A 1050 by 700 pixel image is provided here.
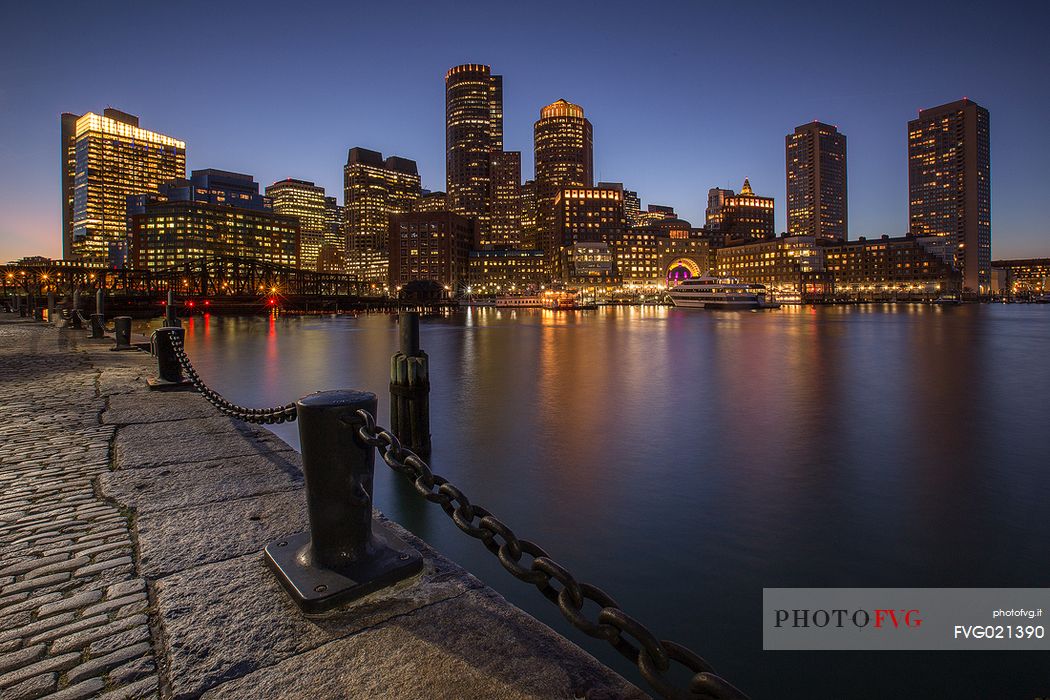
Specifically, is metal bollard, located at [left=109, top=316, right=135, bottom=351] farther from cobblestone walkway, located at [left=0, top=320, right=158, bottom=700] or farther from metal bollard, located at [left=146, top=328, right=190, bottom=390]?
cobblestone walkway, located at [left=0, top=320, right=158, bottom=700]

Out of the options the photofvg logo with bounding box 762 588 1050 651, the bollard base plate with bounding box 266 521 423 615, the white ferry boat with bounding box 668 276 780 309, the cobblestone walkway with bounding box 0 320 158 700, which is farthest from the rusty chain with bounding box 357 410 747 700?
the white ferry boat with bounding box 668 276 780 309

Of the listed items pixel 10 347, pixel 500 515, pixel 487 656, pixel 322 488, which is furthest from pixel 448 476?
pixel 10 347

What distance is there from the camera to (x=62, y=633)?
115 inches

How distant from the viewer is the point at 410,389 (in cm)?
934

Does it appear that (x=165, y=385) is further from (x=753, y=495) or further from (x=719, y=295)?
(x=719, y=295)

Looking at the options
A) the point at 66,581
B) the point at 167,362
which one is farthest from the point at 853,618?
the point at 167,362

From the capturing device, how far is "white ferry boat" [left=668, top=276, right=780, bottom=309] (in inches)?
5517

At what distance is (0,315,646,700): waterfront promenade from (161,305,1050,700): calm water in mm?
2322

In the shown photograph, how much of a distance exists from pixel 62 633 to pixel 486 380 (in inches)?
691

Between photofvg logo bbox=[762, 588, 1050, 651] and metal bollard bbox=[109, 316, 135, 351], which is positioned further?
metal bollard bbox=[109, 316, 135, 351]

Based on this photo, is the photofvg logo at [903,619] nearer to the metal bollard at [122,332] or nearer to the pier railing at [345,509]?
the pier railing at [345,509]

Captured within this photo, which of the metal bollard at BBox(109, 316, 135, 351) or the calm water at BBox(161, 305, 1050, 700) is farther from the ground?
the metal bollard at BBox(109, 316, 135, 351)

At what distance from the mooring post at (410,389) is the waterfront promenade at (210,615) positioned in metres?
3.52

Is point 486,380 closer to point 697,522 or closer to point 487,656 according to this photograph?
point 697,522
